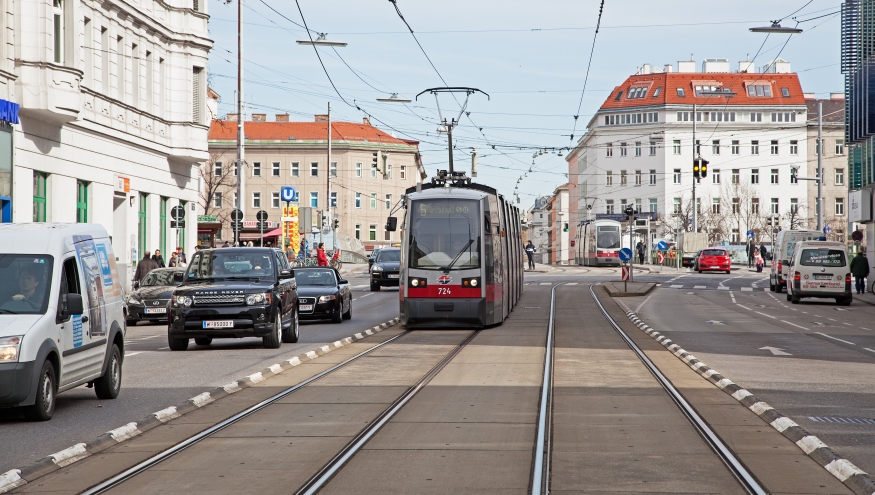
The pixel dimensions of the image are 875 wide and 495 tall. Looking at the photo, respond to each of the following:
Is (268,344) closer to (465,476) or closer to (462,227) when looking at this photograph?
(462,227)

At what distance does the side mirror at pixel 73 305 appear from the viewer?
37.6 ft

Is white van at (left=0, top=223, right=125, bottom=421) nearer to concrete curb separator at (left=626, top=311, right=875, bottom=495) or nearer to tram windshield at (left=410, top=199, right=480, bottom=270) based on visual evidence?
concrete curb separator at (left=626, top=311, right=875, bottom=495)

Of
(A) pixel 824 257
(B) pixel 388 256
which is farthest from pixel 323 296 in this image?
(B) pixel 388 256

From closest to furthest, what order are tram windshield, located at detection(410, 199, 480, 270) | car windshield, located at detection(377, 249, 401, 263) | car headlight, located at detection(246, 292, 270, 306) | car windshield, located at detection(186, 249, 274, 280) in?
car headlight, located at detection(246, 292, 270, 306) → car windshield, located at detection(186, 249, 274, 280) → tram windshield, located at detection(410, 199, 480, 270) → car windshield, located at detection(377, 249, 401, 263)

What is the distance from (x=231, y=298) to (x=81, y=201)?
17.1m

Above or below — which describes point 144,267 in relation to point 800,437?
above

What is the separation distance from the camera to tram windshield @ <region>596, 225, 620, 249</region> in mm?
82250

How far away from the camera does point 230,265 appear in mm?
20078

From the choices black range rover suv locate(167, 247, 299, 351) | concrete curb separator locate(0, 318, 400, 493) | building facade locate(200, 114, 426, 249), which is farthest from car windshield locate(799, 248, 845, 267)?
building facade locate(200, 114, 426, 249)

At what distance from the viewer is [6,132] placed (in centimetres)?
2845

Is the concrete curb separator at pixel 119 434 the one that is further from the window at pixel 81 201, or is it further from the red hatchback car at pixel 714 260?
the red hatchback car at pixel 714 260

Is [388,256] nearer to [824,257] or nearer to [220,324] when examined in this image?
[824,257]

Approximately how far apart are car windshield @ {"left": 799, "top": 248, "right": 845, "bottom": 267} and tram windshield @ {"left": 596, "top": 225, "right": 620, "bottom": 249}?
4365cm

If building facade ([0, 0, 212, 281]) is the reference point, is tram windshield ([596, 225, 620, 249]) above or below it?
below
